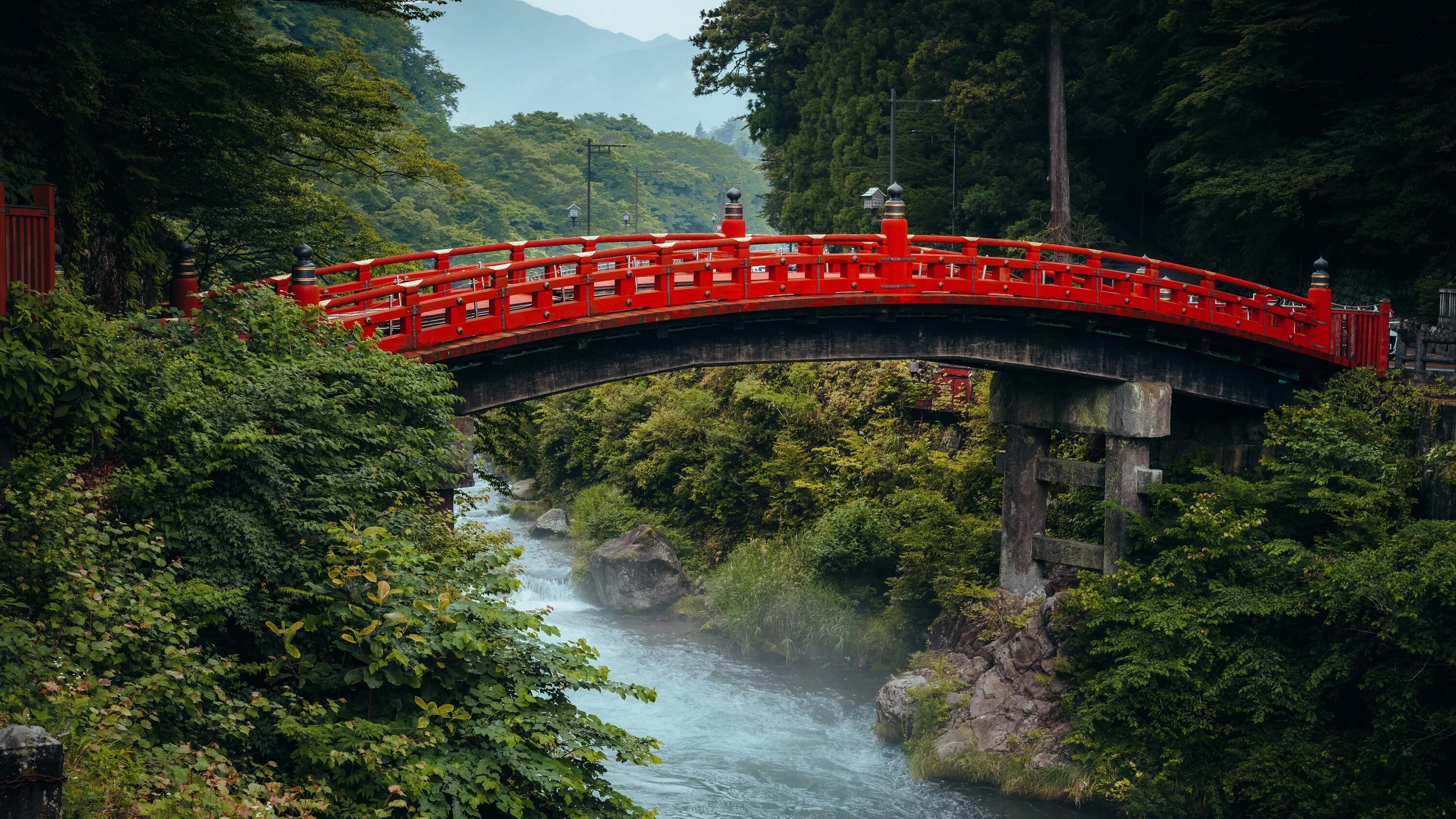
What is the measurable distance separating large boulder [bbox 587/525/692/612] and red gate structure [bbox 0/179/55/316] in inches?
812

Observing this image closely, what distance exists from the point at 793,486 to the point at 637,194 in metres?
49.5

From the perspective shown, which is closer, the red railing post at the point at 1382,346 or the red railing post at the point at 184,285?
the red railing post at the point at 184,285

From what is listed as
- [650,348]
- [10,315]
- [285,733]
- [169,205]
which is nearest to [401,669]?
[285,733]

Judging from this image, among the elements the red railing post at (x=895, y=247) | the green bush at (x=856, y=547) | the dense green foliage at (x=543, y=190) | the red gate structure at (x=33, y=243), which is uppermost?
the dense green foliage at (x=543, y=190)

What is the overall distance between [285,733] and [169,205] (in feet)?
43.8

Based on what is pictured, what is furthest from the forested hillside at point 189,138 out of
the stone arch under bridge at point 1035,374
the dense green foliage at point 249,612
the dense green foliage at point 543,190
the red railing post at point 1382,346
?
the dense green foliage at point 543,190

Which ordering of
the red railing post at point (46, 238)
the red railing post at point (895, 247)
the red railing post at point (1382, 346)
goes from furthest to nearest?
the red railing post at point (1382, 346) < the red railing post at point (895, 247) < the red railing post at point (46, 238)

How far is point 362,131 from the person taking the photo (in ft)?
73.9

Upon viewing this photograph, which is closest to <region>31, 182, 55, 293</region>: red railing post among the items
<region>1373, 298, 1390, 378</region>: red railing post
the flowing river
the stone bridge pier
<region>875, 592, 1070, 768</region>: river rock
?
the flowing river

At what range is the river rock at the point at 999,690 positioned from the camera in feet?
71.4

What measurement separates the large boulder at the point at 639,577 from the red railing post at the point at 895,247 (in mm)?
13928

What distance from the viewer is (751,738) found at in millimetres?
23438

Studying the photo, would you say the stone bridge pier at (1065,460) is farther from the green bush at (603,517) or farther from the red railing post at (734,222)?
the green bush at (603,517)

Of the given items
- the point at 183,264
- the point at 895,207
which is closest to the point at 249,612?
the point at 183,264
